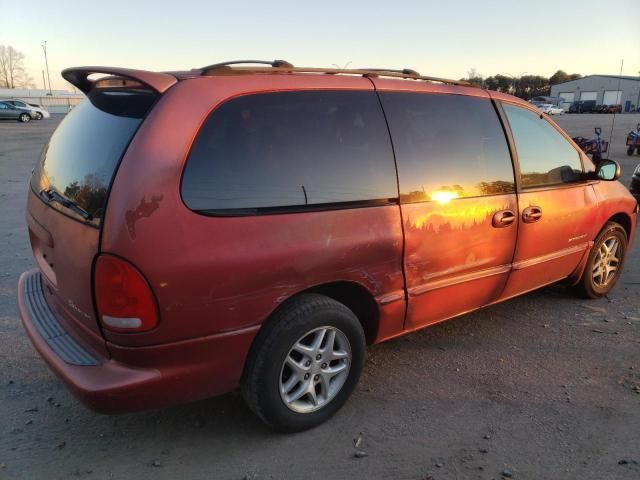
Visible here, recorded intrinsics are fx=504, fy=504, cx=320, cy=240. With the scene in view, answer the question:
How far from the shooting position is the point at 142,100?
232 cm

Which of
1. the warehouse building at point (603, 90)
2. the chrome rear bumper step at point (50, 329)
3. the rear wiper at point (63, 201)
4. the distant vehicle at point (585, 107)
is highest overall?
the warehouse building at point (603, 90)

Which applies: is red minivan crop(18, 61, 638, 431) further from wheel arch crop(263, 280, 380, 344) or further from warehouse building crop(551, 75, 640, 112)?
warehouse building crop(551, 75, 640, 112)

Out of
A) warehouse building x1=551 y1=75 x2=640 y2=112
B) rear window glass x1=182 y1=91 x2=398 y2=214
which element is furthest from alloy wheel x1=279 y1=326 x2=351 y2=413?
warehouse building x1=551 y1=75 x2=640 y2=112

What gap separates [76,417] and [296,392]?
126cm

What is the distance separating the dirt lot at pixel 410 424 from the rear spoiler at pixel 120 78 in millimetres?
1779

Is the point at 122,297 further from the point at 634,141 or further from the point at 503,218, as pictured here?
the point at 634,141

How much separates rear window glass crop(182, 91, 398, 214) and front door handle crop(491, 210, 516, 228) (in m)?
0.86

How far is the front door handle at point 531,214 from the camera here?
3475mm

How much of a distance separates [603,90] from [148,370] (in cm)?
9621

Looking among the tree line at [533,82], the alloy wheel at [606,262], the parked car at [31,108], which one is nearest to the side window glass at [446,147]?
the alloy wheel at [606,262]

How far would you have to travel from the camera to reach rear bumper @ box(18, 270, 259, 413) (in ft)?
7.14

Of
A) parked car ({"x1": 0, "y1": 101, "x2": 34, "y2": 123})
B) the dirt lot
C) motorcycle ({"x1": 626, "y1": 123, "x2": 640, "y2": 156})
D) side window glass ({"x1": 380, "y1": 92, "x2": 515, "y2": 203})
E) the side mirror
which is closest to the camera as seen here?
the dirt lot

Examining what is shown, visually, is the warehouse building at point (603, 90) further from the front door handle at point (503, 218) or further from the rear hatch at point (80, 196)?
the rear hatch at point (80, 196)

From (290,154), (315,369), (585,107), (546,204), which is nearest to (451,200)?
(546,204)
